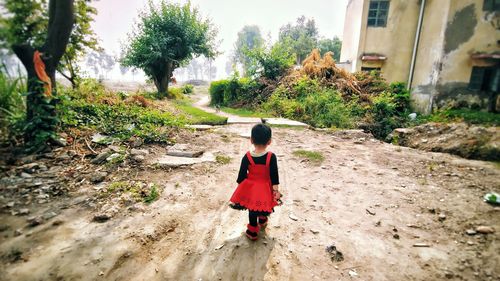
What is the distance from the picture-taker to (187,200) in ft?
10.1

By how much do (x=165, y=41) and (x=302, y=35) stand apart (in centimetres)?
2740

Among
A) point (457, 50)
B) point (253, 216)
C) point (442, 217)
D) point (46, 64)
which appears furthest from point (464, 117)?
point (46, 64)

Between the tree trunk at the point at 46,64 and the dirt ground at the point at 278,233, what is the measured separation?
1.55 metres

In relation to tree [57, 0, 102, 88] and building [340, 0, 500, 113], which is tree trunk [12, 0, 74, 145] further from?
building [340, 0, 500, 113]

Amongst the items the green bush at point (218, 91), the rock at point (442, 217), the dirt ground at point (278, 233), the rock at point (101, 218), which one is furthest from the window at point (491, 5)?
the rock at point (101, 218)

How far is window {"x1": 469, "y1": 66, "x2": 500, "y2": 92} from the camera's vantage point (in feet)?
35.9

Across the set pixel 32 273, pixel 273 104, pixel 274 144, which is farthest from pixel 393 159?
pixel 273 104

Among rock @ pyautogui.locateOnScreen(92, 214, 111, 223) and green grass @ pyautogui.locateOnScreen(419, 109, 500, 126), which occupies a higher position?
green grass @ pyautogui.locateOnScreen(419, 109, 500, 126)

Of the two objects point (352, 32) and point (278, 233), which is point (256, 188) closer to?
point (278, 233)

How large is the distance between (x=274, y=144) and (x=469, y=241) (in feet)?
12.8

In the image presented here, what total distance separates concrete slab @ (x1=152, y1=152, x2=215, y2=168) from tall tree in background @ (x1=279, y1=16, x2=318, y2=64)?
32.0 m

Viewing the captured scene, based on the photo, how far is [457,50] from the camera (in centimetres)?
1092

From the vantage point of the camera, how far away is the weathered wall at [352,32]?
1383 centimetres

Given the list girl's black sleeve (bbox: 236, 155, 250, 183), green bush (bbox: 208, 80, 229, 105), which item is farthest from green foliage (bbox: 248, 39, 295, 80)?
girl's black sleeve (bbox: 236, 155, 250, 183)
